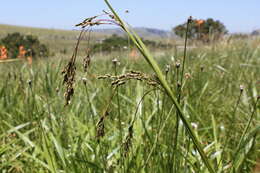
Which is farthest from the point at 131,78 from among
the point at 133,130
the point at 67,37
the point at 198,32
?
the point at 67,37

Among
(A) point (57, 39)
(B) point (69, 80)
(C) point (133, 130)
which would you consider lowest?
(A) point (57, 39)

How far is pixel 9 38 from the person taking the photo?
2056cm

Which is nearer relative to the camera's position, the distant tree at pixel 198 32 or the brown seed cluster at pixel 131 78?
the brown seed cluster at pixel 131 78

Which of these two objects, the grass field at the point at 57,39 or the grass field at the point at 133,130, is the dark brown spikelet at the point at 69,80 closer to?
the grass field at the point at 133,130

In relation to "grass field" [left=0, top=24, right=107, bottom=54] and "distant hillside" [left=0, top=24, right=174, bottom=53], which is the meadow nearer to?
"distant hillside" [left=0, top=24, right=174, bottom=53]

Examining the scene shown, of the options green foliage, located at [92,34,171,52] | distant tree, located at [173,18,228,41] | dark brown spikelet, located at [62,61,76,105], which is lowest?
green foliage, located at [92,34,171,52]

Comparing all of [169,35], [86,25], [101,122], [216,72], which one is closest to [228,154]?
[101,122]

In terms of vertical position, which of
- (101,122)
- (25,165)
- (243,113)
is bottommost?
(25,165)

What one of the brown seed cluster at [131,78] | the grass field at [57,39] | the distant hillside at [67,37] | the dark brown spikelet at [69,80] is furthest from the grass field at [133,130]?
the grass field at [57,39]

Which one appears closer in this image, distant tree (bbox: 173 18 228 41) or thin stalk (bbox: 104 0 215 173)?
thin stalk (bbox: 104 0 215 173)

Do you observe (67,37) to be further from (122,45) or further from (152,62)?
(152,62)

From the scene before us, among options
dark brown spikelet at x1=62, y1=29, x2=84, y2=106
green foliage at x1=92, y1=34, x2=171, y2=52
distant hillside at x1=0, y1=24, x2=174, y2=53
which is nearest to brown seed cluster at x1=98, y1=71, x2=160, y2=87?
dark brown spikelet at x1=62, y1=29, x2=84, y2=106

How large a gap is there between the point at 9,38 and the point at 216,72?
1900 cm

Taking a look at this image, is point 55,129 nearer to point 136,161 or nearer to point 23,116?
point 23,116
